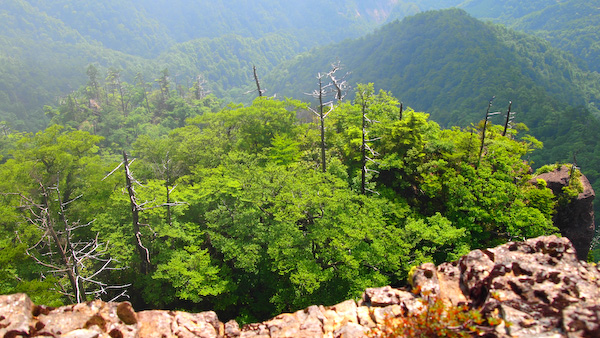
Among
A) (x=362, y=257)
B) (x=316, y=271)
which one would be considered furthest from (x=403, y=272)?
(x=316, y=271)

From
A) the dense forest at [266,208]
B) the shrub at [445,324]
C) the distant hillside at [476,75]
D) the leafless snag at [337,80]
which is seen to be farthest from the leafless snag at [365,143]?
the distant hillside at [476,75]

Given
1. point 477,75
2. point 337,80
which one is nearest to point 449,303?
point 337,80

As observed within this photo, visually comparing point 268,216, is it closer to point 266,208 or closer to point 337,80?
point 266,208

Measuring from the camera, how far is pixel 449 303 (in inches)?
396

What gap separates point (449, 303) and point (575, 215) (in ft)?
85.0

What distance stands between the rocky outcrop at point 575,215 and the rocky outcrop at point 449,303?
22.4 metres

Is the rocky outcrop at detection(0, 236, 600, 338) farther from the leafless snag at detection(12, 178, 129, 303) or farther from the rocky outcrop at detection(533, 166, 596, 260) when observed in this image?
the rocky outcrop at detection(533, 166, 596, 260)

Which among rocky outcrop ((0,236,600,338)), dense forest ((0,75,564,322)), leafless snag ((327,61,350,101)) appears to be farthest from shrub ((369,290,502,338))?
leafless snag ((327,61,350,101))

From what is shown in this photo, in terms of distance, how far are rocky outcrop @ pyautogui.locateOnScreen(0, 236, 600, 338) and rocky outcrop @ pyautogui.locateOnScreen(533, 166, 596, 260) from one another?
22.4m

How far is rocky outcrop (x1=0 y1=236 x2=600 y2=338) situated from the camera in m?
8.04

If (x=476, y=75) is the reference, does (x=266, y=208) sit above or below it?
below

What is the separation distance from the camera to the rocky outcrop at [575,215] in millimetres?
27656

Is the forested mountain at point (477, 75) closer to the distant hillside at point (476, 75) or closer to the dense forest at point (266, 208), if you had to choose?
the distant hillside at point (476, 75)

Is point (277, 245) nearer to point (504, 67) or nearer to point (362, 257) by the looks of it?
point (362, 257)
